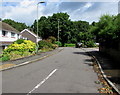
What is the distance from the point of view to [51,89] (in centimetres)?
561

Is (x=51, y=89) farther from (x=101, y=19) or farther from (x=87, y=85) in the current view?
(x=101, y=19)

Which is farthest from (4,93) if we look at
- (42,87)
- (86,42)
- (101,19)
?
(86,42)

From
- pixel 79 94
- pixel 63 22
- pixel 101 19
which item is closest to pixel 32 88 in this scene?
pixel 79 94

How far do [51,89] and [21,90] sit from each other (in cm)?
125

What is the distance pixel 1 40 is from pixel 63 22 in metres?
36.8

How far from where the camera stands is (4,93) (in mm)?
5250

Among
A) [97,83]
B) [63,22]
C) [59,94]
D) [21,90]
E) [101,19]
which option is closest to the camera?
[59,94]

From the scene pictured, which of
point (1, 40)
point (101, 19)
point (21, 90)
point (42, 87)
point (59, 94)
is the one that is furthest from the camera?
point (1, 40)

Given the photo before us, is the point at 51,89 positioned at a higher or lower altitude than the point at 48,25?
lower

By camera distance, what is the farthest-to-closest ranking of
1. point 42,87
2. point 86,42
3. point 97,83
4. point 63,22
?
point 63,22 < point 86,42 < point 97,83 < point 42,87

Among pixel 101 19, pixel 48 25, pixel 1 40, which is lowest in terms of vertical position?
pixel 1 40

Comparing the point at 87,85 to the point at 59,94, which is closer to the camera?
the point at 59,94

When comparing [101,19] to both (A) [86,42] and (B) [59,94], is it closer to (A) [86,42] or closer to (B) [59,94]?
(B) [59,94]

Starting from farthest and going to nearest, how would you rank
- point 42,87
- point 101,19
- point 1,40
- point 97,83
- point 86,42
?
point 86,42, point 1,40, point 101,19, point 97,83, point 42,87
